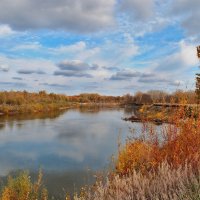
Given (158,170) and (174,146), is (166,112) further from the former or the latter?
(158,170)

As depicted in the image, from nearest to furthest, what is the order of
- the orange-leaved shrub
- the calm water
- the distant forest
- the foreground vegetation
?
the foreground vegetation → the orange-leaved shrub → the calm water → the distant forest

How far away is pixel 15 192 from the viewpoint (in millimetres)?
10891

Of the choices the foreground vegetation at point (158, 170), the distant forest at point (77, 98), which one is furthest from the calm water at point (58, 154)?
the distant forest at point (77, 98)

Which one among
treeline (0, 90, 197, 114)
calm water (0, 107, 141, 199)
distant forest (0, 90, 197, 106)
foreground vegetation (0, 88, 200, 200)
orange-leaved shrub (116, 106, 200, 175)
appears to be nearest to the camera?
foreground vegetation (0, 88, 200, 200)

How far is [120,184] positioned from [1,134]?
93.8 feet

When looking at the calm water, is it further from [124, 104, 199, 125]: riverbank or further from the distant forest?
the distant forest

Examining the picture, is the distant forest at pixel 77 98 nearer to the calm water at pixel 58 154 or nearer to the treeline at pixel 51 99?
the treeline at pixel 51 99

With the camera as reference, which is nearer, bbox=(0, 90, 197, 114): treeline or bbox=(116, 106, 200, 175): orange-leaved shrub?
bbox=(116, 106, 200, 175): orange-leaved shrub

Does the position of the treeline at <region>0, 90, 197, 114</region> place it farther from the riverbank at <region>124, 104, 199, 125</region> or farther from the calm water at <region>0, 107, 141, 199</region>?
the calm water at <region>0, 107, 141, 199</region>

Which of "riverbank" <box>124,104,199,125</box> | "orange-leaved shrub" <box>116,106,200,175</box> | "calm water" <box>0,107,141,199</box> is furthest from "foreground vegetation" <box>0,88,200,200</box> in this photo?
"calm water" <box>0,107,141,199</box>

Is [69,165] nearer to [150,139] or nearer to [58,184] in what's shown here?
[58,184]

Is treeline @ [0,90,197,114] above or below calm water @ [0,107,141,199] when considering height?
above

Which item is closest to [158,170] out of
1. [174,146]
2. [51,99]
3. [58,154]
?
[174,146]

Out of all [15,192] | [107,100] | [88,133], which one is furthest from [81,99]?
[15,192]
